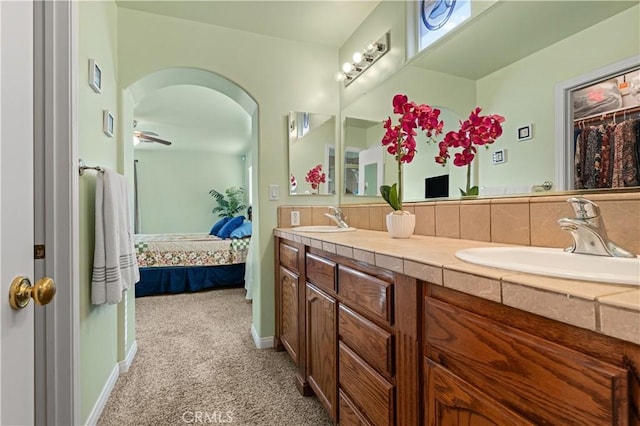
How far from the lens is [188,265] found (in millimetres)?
3732

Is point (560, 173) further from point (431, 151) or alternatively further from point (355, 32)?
point (355, 32)

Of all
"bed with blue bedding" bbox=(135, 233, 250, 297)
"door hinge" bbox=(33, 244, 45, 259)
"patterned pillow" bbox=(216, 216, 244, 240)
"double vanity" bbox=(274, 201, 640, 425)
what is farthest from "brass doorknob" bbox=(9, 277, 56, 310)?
"patterned pillow" bbox=(216, 216, 244, 240)

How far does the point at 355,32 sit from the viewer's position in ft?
7.36

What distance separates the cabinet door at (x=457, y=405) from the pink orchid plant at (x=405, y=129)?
2.84 feet

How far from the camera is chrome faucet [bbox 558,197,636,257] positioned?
0.72m

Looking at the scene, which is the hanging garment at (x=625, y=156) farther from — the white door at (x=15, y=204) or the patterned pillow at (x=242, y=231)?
the patterned pillow at (x=242, y=231)

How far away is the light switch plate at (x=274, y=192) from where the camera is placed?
2.27 m

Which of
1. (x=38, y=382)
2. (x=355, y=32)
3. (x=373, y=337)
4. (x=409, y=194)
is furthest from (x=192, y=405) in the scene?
(x=355, y=32)

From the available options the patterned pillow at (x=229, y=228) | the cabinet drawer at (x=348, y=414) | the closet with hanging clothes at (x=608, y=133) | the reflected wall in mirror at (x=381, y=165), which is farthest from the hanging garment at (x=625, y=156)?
the patterned pillow at (x=229, y=228)

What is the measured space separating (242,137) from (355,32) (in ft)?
11.5

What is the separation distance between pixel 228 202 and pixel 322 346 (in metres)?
5.75

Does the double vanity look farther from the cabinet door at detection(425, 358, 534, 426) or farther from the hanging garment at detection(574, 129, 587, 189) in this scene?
the hanging garment at detection(574, 129, 587, 189)

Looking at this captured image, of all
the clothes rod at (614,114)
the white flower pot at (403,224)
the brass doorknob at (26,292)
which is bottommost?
the brass doorknob at (26,292)

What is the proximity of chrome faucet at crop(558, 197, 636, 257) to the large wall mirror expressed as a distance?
213 mm
